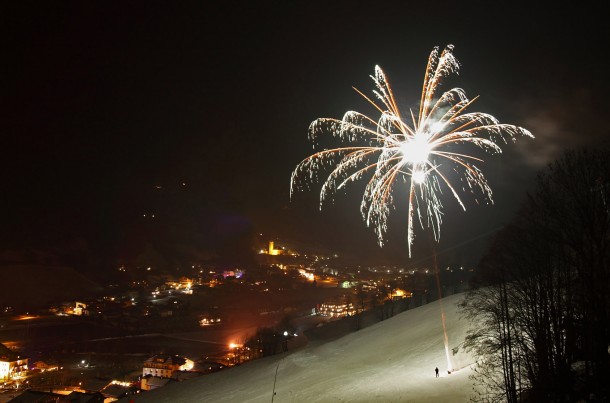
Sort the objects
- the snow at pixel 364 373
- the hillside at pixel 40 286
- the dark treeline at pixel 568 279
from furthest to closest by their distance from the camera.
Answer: the hillside at pixel 40 286, the snow at pixel 364 373, the dark treeline at pixel 568 279

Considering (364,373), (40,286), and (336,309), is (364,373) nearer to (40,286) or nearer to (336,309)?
(336,309)

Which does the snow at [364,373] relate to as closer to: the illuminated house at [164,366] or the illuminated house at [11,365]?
the illuminated house at [164,366]

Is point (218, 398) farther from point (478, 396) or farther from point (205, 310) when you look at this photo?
point (205, 310)

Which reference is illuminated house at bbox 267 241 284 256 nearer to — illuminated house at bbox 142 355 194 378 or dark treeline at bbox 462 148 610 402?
illuminated house at bbox 142 355 194 378

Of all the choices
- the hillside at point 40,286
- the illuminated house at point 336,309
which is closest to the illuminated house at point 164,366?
the illuminated house at point 336,309

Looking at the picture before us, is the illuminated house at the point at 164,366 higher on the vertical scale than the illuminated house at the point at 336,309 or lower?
lower

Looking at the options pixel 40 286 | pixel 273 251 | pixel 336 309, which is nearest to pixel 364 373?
pixel 336 309

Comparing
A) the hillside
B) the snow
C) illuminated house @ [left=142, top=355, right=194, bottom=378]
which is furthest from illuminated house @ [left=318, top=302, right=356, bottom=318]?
the hillside

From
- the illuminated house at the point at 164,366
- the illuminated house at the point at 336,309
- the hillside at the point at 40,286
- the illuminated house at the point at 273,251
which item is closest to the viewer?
the illuminated house at the point at 164,366
